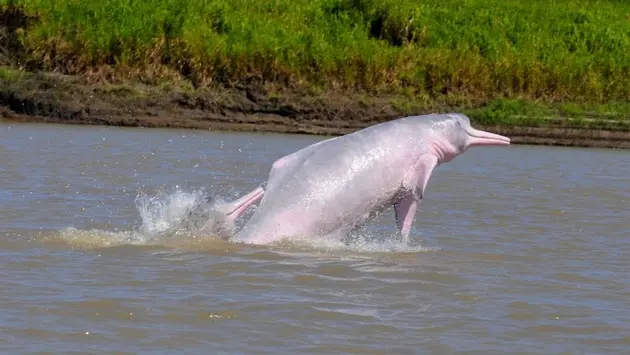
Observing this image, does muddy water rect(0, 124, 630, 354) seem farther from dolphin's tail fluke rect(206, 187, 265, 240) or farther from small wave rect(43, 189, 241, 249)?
dolphin's tail fluke rect(206, 187, 265, 240)

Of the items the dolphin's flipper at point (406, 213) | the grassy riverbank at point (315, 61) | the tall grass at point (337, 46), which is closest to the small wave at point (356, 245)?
the dolphin's flipper at point (406, 213)

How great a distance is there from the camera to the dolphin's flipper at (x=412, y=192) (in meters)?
10.1


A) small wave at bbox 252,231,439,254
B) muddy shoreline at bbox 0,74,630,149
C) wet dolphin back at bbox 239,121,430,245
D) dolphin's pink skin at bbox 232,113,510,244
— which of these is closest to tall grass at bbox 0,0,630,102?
muddy shoreline at bbox 0,74,630,149

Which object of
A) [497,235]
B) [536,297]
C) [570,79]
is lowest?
[570,79]

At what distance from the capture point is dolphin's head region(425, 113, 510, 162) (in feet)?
34.2

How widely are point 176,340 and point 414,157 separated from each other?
3.73 m

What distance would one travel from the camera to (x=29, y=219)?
36.7ft

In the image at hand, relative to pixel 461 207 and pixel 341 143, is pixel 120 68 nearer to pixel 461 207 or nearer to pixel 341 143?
pixel 461 207

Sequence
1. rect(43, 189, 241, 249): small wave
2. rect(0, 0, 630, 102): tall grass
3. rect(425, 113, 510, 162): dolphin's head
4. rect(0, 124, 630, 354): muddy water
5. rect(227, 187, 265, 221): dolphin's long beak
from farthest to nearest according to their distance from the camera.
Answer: rect(0, 0, 630, 102): tall grass < rect(425, 113, 510, 162): dolphin's head < rect(43, 189, 241, 249): small wave < rect(227, 187, 265, 221): dolphin's long beak < rect(0, 124, 630, 354): muddy water

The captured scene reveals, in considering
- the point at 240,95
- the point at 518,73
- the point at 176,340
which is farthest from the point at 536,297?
the point at 518,73

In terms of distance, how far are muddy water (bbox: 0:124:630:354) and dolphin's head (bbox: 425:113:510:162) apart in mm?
771

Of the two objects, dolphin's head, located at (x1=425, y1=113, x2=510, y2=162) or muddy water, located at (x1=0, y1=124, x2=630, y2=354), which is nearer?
muddy water, located at (x1=0, y1=124, x2=630, y2=354)

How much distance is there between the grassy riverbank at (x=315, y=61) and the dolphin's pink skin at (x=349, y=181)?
45.3ft

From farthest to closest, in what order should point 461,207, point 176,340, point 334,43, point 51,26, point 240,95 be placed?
point 334,43
point 51,26
point 240,95
point 461,207
point 176,340
